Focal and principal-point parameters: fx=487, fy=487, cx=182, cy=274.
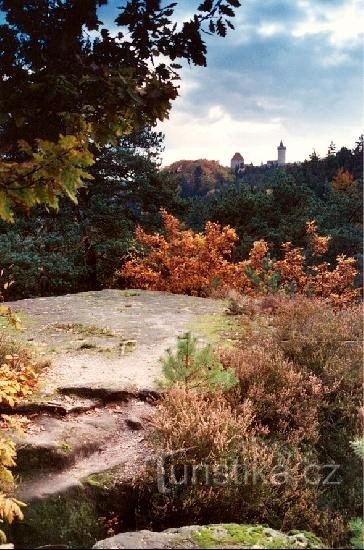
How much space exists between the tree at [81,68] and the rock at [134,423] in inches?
127

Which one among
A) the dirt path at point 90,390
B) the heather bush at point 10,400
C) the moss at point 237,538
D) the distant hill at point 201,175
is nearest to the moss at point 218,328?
the dirt path at point 90,390

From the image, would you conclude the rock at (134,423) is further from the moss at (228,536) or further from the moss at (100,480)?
the moss at (228,536)

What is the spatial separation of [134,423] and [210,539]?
2.65 metres

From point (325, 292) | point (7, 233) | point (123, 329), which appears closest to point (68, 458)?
point (123, 329)

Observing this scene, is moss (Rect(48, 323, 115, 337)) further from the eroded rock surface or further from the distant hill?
the distant hill

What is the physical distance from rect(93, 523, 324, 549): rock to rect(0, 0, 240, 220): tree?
2014 mm

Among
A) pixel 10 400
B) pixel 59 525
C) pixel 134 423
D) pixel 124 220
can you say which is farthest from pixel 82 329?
pixel 124 220

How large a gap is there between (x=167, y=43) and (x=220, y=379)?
344cm

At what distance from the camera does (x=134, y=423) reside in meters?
5.49

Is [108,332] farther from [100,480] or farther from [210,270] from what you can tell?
[210,270]

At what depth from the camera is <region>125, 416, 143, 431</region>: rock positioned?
5465mm

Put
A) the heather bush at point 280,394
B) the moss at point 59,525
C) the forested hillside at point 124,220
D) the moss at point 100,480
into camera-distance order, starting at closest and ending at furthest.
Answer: the moss at point 59,525 < the moss at point 100,480 < the heather bush at point 280,394 < the forested hillside at point 124,220

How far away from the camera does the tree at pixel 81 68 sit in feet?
10.0

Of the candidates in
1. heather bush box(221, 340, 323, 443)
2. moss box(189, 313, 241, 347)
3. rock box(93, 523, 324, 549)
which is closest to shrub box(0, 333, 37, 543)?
rock box(93, 523, 324, 549)
